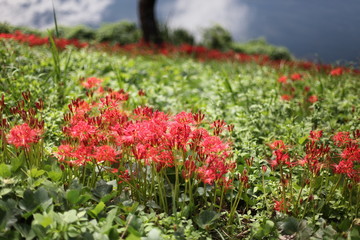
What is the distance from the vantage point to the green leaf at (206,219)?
2.50 meters

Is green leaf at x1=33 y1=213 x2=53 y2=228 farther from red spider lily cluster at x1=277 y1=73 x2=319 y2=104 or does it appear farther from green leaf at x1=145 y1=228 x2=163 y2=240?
red spider lily cluster at x1=277 y1=73 x2=319 y2=104

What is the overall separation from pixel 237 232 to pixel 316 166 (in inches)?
29.7

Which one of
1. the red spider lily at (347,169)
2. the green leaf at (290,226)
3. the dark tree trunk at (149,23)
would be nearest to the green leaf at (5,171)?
the green leaf at (290,226)

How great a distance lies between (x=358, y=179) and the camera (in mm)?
2629

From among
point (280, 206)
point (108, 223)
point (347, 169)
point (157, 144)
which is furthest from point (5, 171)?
point (347, 169)

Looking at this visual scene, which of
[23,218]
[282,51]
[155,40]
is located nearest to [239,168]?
[23,218]

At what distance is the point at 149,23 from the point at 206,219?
1163cm

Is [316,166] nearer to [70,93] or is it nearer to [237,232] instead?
[237,232]

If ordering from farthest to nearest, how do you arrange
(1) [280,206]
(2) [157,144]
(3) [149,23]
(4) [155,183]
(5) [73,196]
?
1. (3) [149,23]
2. (4) [155,183]
3. (1) [280,206]
4. (2) [157,144]
5. (5) [73,196]

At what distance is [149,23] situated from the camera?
43.7 feet

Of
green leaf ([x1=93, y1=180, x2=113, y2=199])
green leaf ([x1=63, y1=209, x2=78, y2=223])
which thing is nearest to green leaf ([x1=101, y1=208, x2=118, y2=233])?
green leaf ([x1=63, y1=209, x2=78, y2=223])

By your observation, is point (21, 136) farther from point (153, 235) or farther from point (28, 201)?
point (153, 235)

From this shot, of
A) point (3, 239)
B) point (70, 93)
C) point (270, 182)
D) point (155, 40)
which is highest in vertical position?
point (155, 40)

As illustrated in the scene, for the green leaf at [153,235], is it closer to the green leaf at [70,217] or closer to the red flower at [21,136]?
the green leaf at [70,217]
